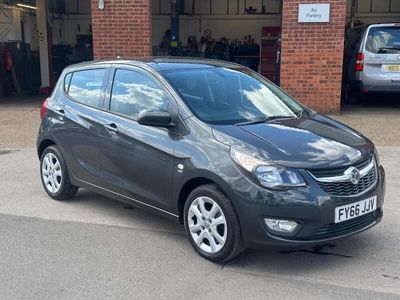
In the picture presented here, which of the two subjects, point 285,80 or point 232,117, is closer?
point 232,117

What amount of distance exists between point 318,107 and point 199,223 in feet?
26.2

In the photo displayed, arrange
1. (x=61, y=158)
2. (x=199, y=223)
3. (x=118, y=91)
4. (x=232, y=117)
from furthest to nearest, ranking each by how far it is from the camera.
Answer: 1. (x=61, y=158)
2. (x=118, y=91)
3. (x=232, y=117)
4. (x=199, y=223)

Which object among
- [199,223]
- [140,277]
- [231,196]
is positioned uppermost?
[231,196]

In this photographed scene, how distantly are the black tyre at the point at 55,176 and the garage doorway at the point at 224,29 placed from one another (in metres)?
15.0

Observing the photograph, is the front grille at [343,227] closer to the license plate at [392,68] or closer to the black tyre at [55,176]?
the black tyre at [55,176]

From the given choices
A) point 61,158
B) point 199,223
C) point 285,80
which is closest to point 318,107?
point 285,80

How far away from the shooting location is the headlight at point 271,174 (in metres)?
3.80

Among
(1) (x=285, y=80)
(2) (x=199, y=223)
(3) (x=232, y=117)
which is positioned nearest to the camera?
(2) (x=199, y=223)

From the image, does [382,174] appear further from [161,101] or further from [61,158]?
[61,158]

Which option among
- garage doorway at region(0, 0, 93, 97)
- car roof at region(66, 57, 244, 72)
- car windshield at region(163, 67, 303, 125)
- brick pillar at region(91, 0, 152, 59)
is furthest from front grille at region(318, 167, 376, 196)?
garage doorway at region(0, 0, 93, 97)

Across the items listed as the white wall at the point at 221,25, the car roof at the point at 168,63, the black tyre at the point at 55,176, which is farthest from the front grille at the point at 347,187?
the white wall at the point at 221,25

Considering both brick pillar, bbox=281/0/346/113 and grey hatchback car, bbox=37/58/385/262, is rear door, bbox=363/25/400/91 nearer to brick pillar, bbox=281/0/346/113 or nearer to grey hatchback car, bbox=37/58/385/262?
brick pillar, bbox=281/0/346/113

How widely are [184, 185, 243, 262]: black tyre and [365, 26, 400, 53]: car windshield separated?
28.2ft

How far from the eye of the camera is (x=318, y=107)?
11641 millimetres
